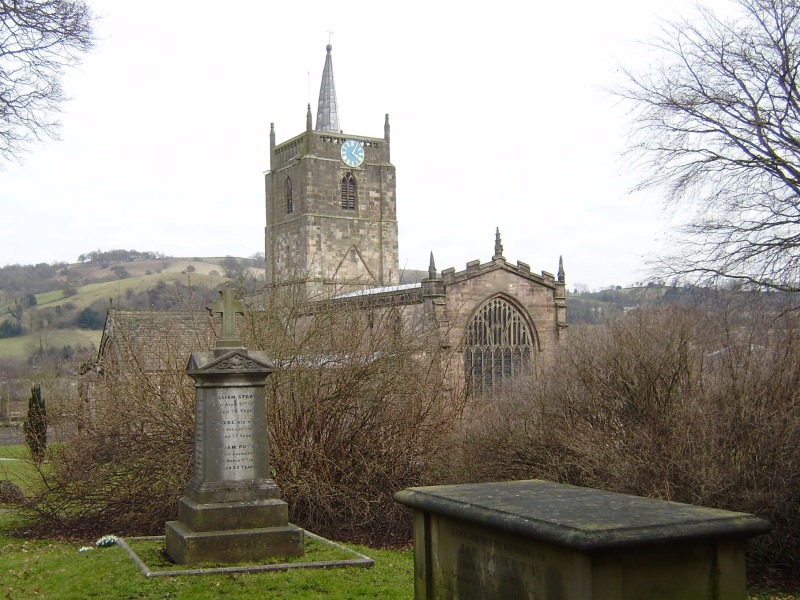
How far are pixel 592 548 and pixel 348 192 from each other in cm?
5607

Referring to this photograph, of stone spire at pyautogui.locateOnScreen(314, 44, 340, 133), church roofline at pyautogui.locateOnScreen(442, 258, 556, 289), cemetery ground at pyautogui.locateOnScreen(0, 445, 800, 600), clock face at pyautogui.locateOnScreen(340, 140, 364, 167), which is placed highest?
stone spire at pyautogui.locateOnScreen(314, 44, 340, 133)

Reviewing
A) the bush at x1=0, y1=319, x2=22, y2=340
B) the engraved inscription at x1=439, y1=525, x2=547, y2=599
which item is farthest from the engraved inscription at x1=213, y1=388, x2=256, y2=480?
the bush at x1=0, y1=319, x2=22, y2=340

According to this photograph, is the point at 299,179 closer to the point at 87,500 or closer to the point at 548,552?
the point at 87,500

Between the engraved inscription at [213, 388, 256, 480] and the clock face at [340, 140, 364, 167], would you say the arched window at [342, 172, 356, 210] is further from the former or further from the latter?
the engraved inscription at [213, 388, 256, 480]

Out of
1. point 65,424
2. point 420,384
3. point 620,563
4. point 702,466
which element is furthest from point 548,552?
point 65,424

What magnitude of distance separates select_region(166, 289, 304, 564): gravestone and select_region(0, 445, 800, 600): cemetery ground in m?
0.58

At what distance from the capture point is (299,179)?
2345 inches

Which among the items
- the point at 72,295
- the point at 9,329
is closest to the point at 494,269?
the point at 9,329

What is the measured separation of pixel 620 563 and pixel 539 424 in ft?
30.3

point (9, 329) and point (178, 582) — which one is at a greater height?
point (9, 329)

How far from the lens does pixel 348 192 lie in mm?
60594

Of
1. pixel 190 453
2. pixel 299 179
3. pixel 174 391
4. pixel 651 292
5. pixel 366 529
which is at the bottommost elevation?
pixel 366 529

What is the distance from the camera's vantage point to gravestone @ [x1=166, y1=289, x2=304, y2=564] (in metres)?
11.6

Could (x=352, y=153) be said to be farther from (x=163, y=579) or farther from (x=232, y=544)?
(x=163, y=579)
